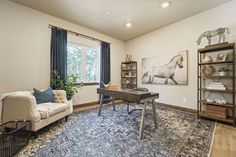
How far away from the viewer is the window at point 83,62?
4285 millimetres

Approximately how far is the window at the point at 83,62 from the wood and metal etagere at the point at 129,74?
1.31 meters

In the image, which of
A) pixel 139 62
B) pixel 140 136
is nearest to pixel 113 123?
pixel 140 136

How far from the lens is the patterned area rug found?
5.93 ft

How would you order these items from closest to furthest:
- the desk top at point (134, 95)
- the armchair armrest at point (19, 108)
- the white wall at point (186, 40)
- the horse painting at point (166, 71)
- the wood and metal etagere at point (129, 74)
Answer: the armchair armrest at point (19, 108) → the desk top at point (134, 95) → the white wall at point (186, 40) → the horse painting at point (166, 71) → the wood and metal etagere at point (129, 74)

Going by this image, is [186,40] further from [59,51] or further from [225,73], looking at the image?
[59,51]

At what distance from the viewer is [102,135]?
2.34m

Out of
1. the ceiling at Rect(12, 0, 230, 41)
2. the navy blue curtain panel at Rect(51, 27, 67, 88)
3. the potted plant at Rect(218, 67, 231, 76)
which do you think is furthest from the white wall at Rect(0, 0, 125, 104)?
the potted plant at Rect(218, 67, 231, 76)

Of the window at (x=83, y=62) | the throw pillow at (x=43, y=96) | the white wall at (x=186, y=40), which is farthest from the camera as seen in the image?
the window at (x=83, y=62)

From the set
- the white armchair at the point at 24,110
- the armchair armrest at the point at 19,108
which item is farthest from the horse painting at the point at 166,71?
the armchair armrest at the point at 19,108

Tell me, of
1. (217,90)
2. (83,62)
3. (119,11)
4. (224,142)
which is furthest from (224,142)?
(83,62)

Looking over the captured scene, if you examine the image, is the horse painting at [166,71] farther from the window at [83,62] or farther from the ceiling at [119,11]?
the window at [83,62]

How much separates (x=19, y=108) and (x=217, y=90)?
407 centimetres

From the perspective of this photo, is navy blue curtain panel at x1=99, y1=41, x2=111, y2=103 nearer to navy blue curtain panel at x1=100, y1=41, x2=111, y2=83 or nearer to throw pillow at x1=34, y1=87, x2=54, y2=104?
navy blue curtain panel at x1=100, y1=41, x2=111, y2=83

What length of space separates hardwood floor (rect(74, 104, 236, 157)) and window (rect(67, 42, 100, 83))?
12.6 feet
